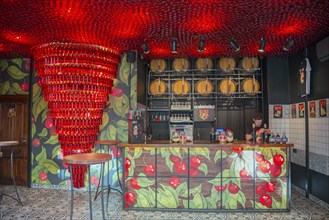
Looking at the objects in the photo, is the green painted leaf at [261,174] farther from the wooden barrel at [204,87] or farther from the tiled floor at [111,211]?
the wooden barrel at [204,87]

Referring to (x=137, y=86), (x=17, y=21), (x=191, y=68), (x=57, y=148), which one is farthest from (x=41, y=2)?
(x=191, y=68)

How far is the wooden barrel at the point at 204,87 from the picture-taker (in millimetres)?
6837

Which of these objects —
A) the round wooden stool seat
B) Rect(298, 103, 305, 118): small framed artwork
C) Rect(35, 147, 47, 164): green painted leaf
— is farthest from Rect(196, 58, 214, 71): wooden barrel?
Rect(35, 147, 47, 164): green painted leaf

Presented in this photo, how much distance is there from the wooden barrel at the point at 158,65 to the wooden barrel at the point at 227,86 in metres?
1.54

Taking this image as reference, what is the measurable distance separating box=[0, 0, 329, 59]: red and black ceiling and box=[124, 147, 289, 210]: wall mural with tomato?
79.9 inches

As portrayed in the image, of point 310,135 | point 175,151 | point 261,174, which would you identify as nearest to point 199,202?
point 175,151

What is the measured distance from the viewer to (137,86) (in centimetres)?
598

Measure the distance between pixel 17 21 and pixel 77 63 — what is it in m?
1.25

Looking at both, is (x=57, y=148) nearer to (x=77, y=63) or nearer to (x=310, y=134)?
(x=77, y=63)

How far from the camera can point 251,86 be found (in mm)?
6773

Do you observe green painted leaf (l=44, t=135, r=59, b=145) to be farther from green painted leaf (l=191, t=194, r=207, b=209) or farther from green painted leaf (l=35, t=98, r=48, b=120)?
green painted leaf (l=191, t=194, r=207, b=209)

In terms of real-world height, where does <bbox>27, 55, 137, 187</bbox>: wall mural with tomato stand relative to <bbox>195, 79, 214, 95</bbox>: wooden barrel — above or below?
below

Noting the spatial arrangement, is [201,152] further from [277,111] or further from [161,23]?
[277,111]

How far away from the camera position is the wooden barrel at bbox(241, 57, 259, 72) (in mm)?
6680
